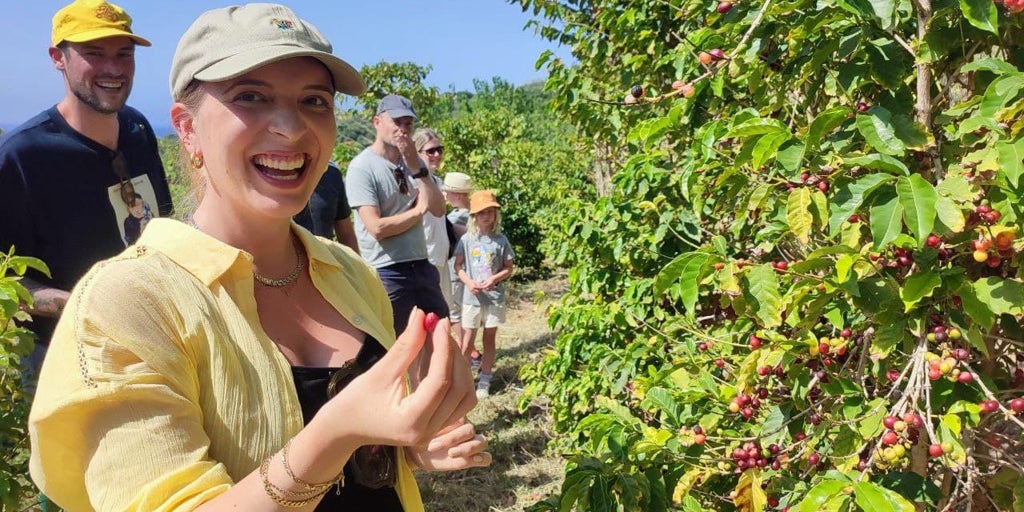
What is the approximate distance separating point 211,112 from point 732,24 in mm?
1363

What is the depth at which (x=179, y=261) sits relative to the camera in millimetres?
1162

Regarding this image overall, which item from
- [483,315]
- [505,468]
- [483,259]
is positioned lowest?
[505,468]

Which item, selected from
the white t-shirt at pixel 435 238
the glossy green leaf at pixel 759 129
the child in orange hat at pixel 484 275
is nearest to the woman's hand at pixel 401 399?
the glossy green leaf at pixel 759 129

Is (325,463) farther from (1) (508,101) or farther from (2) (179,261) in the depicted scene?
(1) (508,101)

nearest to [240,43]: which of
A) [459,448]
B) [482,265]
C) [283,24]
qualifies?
[283,24]

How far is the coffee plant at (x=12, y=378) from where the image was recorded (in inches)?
76.3

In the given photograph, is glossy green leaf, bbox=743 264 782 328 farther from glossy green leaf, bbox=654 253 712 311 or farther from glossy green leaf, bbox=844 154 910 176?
glossy green leaf, bbox=844 154 910 176

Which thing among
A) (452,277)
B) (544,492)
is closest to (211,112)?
(544,492)

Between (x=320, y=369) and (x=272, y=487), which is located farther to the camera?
(x=320, y=369)

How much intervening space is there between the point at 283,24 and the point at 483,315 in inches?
188

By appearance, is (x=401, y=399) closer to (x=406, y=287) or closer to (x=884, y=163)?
(x=884, y=163)

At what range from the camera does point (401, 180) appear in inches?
160

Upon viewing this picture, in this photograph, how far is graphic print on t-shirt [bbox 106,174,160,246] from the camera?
262cm

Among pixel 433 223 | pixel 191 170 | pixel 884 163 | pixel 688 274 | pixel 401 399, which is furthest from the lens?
pixel 433 223
